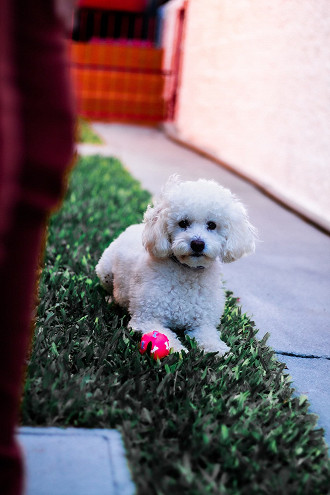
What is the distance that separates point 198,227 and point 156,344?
1.81 ft

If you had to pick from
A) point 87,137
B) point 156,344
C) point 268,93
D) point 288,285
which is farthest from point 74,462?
point 87,137

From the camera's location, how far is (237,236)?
2.94 m

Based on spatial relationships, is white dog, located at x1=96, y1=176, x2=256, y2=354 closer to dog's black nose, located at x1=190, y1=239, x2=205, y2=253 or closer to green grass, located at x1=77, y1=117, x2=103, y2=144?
dog's black nose, located at x1=190, y1=239, x2=205, y2=253

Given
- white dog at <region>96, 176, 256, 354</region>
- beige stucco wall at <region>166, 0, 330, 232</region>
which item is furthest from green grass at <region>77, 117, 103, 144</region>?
white dog at <region>96, 176, 256, 354</region>

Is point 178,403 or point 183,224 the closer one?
point 178,403

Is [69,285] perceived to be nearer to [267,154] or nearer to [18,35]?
[18,35]

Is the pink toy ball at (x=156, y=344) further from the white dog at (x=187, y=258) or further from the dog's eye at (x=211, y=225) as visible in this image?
the dog's eye at (x=211, y=225)

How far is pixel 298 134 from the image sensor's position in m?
7.11

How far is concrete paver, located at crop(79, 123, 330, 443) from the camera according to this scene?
10.0 feet

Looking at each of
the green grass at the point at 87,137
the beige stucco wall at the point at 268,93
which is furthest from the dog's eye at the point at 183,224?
the green grass at the point at 87,137

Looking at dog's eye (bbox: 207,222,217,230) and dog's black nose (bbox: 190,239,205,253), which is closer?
dog's black nose (bbox: 190,239,205,253)

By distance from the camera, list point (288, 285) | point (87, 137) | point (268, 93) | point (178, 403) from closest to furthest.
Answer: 1. point (178, 403)
2. point (288, 285)
3. point (268, 93)
4. point (87, 137)

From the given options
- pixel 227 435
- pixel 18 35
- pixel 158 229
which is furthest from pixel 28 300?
pixel 158 229

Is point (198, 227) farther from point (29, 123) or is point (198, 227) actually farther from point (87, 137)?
point (87, 137)
